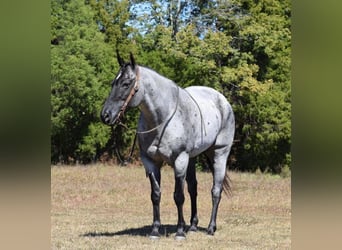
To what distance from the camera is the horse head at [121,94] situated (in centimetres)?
619

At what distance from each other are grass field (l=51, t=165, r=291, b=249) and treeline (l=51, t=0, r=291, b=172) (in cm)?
235

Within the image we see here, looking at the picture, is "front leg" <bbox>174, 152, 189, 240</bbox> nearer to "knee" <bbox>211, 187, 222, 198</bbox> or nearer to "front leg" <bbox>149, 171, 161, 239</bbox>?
"front leg" <bbox>149, 171, 161, 239</bbox>

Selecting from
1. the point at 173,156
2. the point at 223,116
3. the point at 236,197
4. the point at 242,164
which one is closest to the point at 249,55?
the point at 242,164

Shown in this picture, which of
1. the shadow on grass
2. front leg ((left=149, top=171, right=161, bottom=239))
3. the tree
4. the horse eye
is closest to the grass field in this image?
the shadow on grass

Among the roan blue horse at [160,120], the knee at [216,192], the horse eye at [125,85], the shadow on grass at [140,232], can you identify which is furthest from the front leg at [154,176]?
the knee at [216,192]

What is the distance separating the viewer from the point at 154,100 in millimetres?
6562

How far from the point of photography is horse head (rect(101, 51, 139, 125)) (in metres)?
6.19

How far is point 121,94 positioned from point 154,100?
0.50 meters

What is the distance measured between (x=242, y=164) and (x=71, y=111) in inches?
267

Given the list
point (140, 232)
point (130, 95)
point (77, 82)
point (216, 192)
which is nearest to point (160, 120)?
point (130, 95)

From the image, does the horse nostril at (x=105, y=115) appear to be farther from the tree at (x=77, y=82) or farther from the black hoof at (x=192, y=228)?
the tree at (x=77, y=82)
